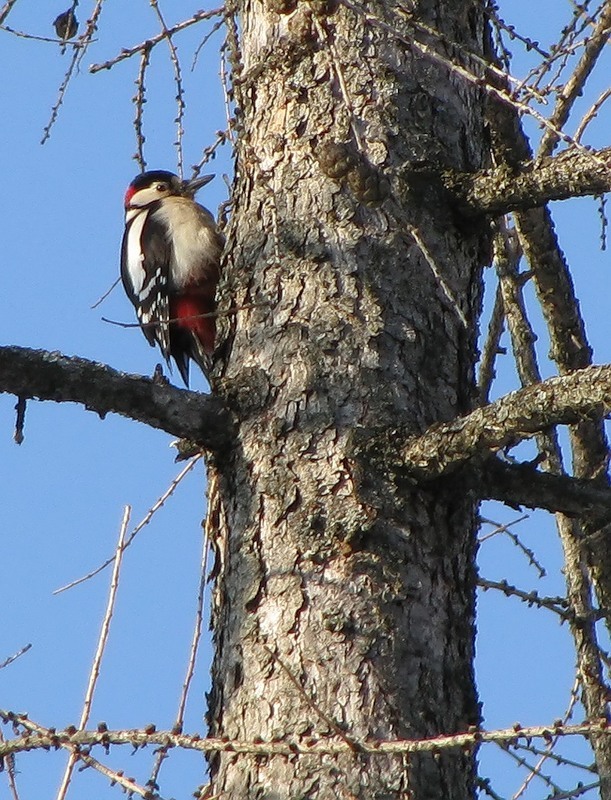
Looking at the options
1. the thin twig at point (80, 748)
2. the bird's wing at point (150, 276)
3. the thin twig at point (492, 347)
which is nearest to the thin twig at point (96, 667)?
the thin twig at point (80, 748)

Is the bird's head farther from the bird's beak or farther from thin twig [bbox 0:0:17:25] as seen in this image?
thin twig [bbox 0:0:17:25]

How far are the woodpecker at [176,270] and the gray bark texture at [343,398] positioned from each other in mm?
1199

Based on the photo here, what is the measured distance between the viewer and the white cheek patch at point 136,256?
517 cm

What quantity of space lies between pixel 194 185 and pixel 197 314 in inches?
44.2

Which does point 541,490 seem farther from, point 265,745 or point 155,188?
point 155,188

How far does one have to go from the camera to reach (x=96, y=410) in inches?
107

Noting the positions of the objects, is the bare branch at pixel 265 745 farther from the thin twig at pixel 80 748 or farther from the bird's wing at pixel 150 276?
the bird's wing at pixel 150 276

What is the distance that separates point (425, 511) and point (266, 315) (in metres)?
0.63

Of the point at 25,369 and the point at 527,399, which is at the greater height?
the point at 25,369

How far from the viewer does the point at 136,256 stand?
5.27 meters

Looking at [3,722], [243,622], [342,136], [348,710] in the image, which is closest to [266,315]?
[342,136]

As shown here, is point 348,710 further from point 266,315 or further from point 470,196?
point 470,196

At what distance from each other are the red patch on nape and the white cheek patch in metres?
0.36

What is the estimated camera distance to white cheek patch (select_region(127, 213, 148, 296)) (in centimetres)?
517
